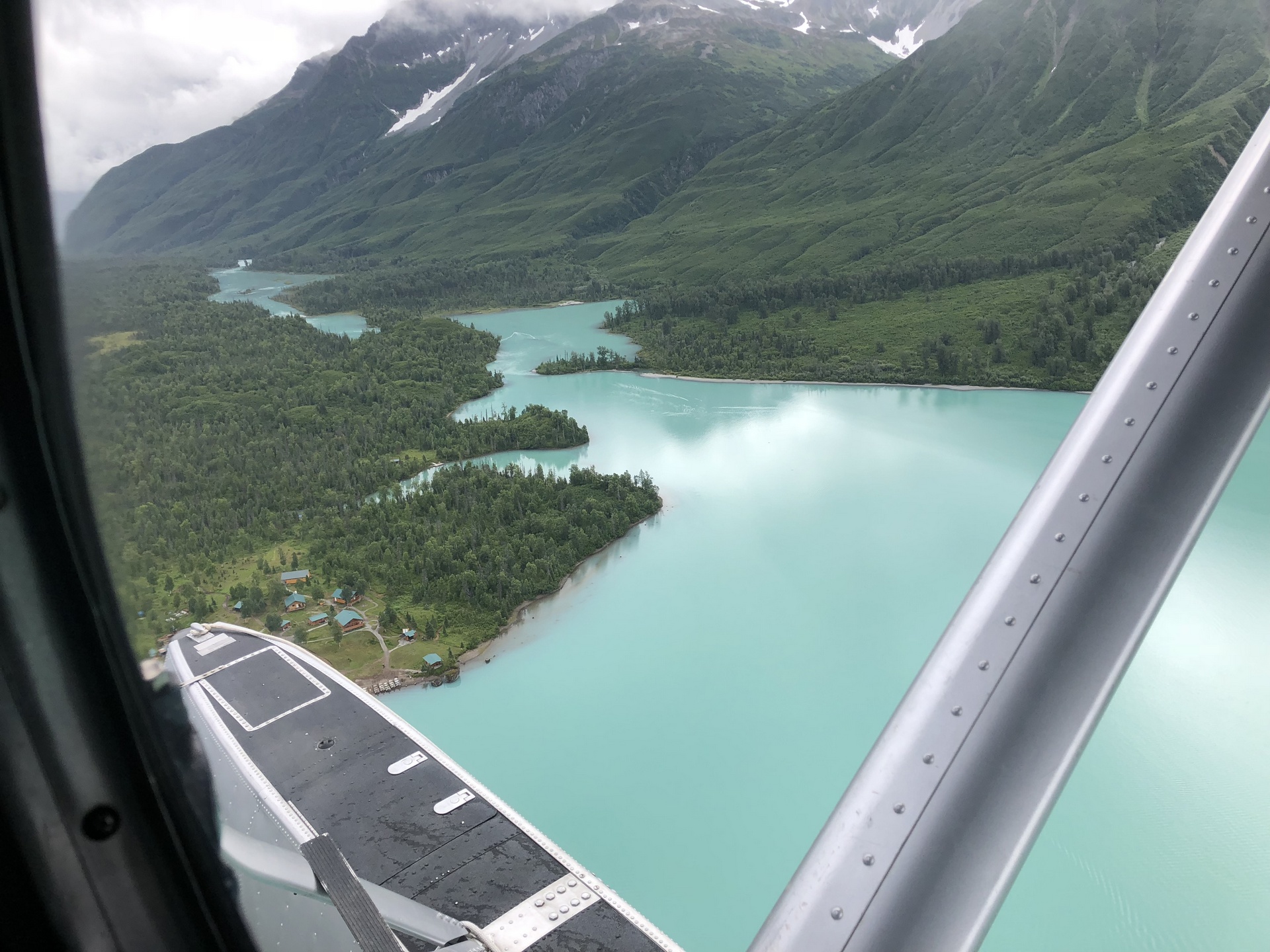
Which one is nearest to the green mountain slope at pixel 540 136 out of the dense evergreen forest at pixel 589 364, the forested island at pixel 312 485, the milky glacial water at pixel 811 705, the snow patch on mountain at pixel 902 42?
the snow patch on mountain at pixel 902 42

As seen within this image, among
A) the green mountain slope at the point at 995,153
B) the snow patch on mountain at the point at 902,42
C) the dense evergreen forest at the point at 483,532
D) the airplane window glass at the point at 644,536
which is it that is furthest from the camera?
the snow patch on mountain at the point at 902,42

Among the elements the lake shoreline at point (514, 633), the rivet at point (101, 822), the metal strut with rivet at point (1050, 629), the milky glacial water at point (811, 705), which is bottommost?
the milky glacial water at point (811, 705)

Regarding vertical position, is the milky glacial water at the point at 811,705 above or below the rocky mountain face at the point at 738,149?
below

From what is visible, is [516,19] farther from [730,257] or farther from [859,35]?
[730,257]

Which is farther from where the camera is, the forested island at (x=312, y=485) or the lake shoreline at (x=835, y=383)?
the lake shoreline at (x=835, y=383)

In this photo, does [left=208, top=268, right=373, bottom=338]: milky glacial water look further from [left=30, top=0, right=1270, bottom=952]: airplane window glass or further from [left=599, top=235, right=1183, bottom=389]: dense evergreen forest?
[left=599, top=235, right=1183, bottom=389]: dense evergreen forest

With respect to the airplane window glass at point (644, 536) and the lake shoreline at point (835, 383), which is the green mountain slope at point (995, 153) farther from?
the lake shoreline at point (835, 383)

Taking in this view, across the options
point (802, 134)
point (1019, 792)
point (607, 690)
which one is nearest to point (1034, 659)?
point (1019, 792)
